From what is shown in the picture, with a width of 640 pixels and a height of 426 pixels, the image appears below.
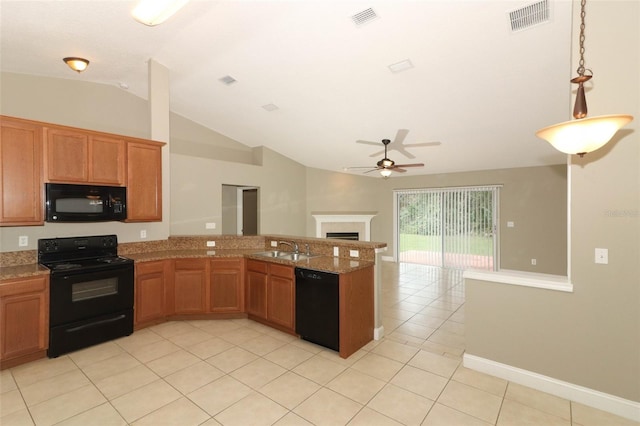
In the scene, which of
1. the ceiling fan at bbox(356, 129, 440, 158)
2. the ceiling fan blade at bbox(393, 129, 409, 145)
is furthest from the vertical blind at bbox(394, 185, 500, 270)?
the ceiling fan blade at bbox(393, 129, 409, 145)

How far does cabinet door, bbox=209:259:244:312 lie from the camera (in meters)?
4.00

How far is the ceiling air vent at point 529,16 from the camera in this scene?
2657mm

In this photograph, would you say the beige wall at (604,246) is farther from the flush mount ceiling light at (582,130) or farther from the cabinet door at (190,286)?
the cabinet door at (190,286)

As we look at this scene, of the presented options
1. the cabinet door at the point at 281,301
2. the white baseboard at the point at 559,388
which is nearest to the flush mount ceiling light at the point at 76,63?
the cabinet door at the point at 281,301

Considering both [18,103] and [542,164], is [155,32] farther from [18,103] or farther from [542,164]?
[542,164]

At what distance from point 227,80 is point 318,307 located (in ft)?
11.6

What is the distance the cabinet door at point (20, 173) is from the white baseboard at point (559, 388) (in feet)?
15.0

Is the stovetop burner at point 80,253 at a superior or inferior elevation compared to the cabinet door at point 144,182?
inferior

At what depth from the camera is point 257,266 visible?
3.86 metres

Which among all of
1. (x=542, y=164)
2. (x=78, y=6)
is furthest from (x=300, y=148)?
(x=542, y=164)

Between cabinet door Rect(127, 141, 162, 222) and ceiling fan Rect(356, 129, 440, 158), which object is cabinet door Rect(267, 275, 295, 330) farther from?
ceiling fan Rect(356, 129, 440, 158)

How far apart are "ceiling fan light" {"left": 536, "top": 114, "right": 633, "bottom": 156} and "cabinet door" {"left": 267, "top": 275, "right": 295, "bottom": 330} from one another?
8.86 feet

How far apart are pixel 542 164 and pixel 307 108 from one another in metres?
5.29

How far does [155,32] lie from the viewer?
11.1ft
